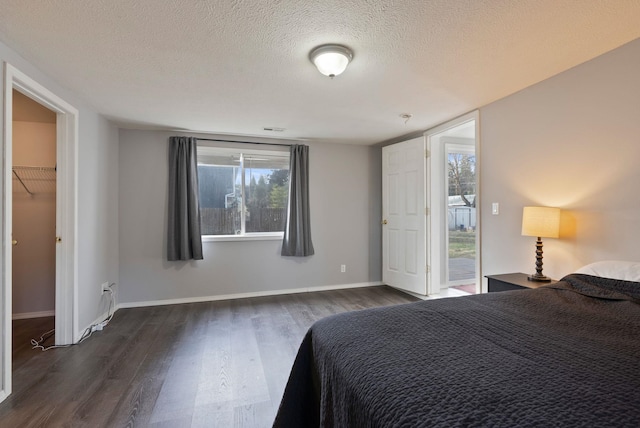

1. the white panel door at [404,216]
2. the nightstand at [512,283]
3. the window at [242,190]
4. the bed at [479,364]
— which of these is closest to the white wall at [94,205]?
the window at [242,190]

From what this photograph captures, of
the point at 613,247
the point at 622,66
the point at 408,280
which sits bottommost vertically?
the point at 408,280

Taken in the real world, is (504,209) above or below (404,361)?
above

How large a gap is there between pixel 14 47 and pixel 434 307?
297cm

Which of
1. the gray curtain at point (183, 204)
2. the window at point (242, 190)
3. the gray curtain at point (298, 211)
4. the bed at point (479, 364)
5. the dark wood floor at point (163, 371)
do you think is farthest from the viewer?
the gray curtain at point (298, 211)

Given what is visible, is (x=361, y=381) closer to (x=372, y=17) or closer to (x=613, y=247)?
(x=372, y=17)

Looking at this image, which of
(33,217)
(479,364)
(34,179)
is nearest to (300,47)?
(479,364)

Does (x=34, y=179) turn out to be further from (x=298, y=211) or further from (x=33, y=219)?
(x=298, y=211)

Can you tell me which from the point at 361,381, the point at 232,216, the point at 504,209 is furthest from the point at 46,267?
the point at 504,209

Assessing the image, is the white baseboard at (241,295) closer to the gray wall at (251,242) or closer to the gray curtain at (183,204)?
the gray wall at (251,242)

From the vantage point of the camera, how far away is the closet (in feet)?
10.5

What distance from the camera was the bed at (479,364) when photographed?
678mm

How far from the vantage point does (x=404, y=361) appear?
0.91 metres

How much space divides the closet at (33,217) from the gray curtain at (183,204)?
3.91 feet

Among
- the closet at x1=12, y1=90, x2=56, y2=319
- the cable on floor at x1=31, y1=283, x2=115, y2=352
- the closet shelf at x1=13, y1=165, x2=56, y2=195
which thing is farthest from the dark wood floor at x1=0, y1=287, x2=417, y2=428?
the closet shelf at x1=13, y1=165, x2=56, y2=195
